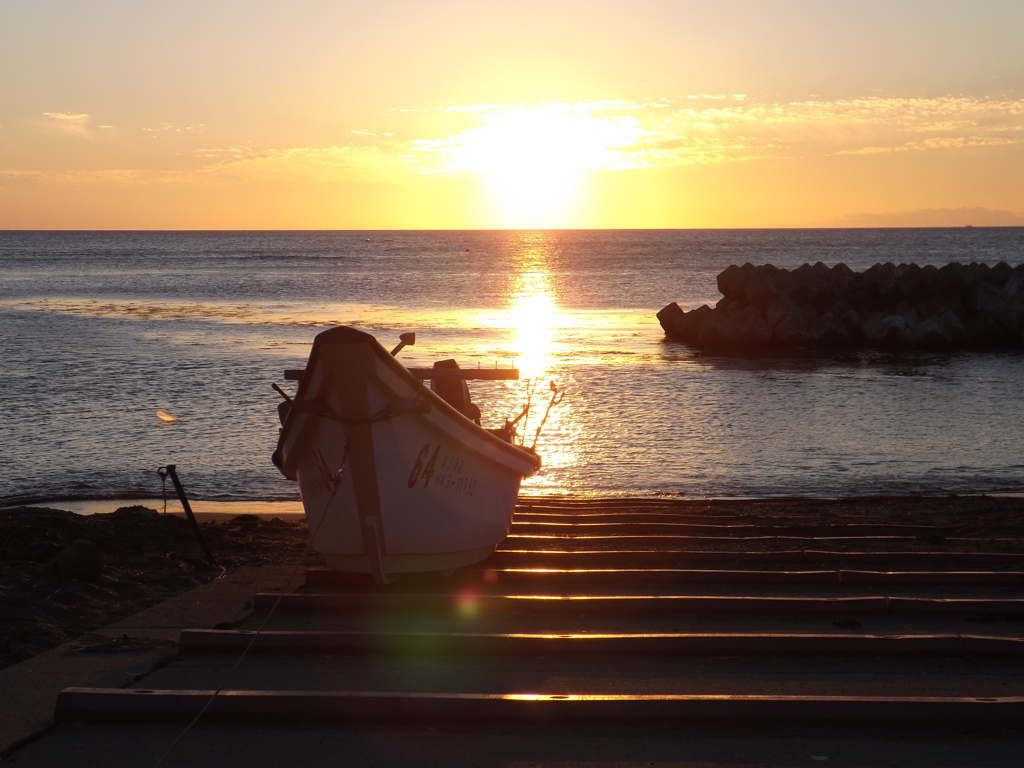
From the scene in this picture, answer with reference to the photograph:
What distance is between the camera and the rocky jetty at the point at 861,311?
109 ft

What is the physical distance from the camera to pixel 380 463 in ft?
22.7

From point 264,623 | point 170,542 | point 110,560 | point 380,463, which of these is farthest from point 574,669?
point 170,542

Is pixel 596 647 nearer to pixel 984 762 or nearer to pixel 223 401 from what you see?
pixel 984 762

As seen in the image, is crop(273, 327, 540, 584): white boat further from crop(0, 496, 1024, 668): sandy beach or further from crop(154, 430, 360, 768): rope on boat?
crop(0, 496, 1024, 668): sandy beach

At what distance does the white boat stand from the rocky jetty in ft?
88.4

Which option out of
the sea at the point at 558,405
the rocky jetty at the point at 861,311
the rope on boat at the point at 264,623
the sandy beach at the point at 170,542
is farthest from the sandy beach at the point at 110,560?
the rocky jetty at the point at 861,311

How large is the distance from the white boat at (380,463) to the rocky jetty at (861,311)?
2696 centimetres

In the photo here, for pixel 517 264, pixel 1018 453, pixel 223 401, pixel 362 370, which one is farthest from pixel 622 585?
pixel 517 264

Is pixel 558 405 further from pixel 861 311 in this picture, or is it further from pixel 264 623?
pixel 861 311

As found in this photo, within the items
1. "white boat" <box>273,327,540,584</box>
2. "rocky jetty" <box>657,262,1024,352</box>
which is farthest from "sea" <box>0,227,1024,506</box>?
"white boat" <box>273,327,540,584</box>

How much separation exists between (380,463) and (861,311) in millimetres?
32357

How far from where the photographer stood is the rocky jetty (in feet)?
109

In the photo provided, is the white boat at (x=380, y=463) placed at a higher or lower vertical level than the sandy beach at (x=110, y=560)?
higher

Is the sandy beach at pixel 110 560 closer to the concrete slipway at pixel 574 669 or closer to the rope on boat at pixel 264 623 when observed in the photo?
the concrete slipway at pixel 574 669
